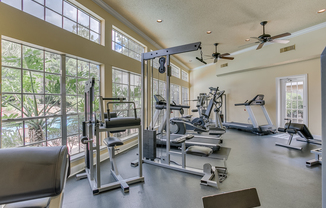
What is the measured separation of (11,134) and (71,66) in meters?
1.41

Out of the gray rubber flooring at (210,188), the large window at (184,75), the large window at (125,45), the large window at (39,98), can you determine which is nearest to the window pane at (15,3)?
the large window at (39,98)

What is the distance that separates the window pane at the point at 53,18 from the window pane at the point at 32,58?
21.1 inches

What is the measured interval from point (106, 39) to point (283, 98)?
6665 mm

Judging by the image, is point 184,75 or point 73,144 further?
point 184,75

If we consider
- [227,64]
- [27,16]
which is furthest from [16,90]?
[227,64]

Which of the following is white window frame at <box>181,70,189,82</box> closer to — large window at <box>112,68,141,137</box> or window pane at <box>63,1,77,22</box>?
large window at <box>112,68,141,137</box>

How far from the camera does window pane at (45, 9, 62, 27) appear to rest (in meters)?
2.43

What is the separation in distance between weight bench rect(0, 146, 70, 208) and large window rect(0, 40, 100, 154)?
1622 mm

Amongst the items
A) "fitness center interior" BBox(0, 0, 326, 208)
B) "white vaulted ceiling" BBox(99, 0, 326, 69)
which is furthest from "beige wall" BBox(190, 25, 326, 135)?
"white vaulted ceiling" BBox(99, 0, 326, 69)

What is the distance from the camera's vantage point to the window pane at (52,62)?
8.23 feet

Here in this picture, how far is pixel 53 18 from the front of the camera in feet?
8.24

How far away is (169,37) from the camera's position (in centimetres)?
536

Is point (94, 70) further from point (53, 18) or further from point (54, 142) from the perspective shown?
point (54, 142)

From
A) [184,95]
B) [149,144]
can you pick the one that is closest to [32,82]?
[149,144]
